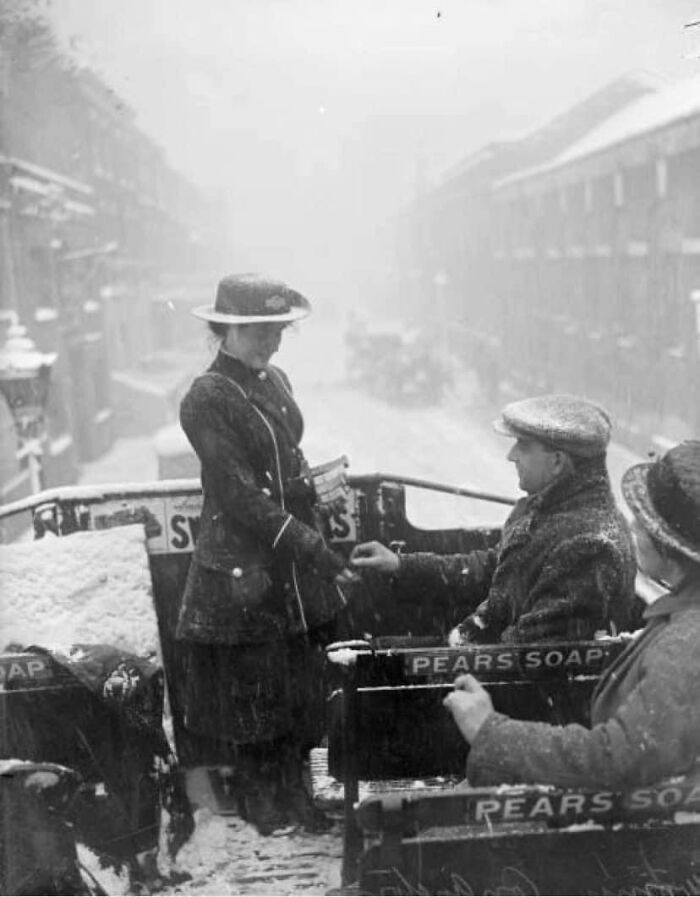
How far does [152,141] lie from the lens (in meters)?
22.3

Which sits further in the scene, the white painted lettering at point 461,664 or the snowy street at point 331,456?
the snowy street at point 331,456

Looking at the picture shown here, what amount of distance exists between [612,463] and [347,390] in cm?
1493

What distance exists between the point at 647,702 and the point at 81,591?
2.40 m

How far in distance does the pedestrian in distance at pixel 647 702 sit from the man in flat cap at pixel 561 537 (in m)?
0.50

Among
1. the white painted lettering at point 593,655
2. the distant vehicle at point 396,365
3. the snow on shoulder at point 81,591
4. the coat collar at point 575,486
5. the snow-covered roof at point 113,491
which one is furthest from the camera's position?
the distant vehicle at point 396,365

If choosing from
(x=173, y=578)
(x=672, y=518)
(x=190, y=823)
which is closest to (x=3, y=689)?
(x=190, y=823)

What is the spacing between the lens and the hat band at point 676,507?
70.3 inches

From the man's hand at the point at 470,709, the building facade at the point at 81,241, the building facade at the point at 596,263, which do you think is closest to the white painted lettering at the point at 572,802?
the man's hand at the point at 470,709

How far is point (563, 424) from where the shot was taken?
2.54m

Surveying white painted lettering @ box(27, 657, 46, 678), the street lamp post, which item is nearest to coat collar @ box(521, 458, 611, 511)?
white painted lettering @ box(27, 657, 46, 678)

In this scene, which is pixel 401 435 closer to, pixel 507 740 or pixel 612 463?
pixel 612 463

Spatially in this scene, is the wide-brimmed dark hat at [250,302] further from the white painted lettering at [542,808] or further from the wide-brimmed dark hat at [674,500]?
the white painted lettering at [542,808]

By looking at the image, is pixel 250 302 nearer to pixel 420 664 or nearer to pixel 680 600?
pixel 420 664

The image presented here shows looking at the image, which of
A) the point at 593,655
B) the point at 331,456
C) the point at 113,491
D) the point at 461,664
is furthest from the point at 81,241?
the point at 593,655
